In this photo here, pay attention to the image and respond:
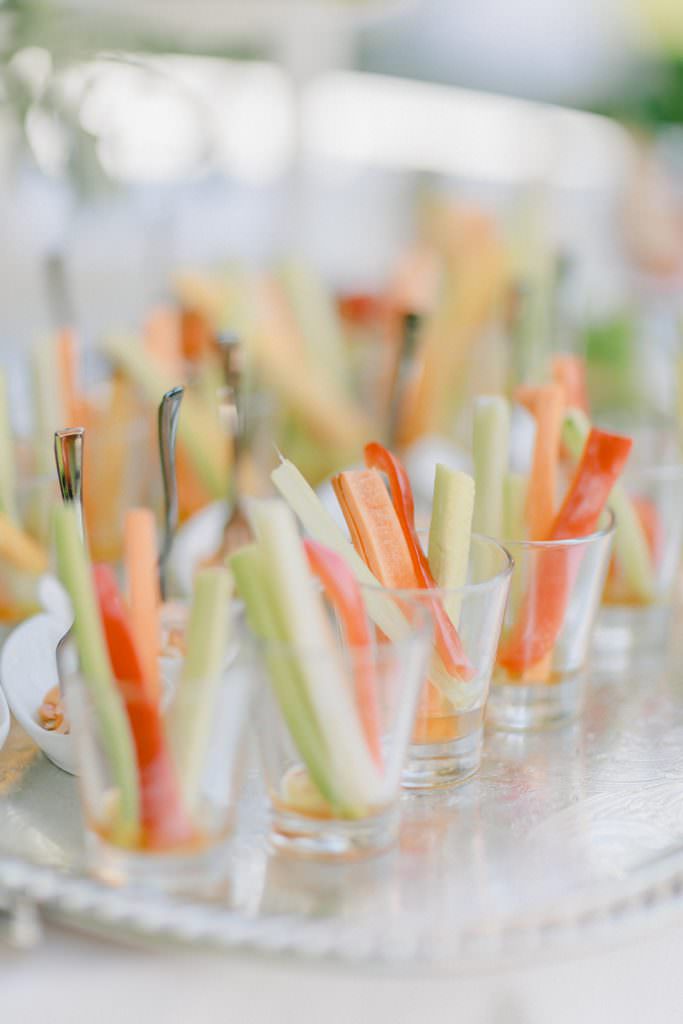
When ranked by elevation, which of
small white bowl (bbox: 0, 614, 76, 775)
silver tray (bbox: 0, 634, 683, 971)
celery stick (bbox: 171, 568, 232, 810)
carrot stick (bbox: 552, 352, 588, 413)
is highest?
carrot stick (bbox: 552, 352, 588, 413)

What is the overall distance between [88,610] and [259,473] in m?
0.47

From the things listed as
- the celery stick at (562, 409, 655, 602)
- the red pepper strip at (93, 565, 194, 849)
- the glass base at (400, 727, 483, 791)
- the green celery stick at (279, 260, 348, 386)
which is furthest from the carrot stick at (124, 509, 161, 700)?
the green celery stick at (279, 260, 348, 386)

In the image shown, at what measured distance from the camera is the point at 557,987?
0.51 metres

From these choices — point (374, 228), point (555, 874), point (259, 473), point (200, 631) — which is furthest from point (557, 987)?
point (374, 228)

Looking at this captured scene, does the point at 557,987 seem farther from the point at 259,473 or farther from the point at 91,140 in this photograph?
the point at 91,140

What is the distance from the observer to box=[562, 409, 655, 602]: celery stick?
0.66 m

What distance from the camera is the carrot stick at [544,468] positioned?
63 cm

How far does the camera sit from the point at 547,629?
2.03ft

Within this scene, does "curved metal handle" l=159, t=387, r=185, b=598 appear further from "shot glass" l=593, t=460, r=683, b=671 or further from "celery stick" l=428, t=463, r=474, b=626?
"shot glass" l=593, t=460, r=683, b=671

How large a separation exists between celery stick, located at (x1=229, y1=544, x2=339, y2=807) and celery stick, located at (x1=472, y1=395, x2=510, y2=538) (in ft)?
0.51

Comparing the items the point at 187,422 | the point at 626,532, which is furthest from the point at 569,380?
the point at 187,422

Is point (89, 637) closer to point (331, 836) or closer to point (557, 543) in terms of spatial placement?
point (331, 836)

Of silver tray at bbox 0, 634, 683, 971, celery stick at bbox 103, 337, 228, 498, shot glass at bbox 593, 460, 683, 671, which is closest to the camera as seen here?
silver tray at bbox 0, 634, 683, 971

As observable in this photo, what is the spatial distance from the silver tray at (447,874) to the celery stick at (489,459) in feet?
0.36
